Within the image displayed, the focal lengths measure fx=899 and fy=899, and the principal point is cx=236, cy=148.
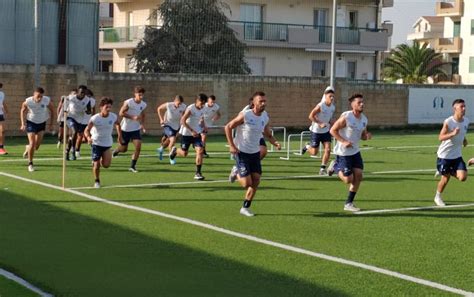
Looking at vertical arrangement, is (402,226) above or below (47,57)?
below

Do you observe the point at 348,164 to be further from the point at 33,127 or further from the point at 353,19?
the point at 353,19

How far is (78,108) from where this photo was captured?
23391 mm

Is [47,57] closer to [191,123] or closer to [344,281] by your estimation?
[191,123]

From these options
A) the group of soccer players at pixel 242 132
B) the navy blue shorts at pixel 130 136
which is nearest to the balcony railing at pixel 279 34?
the group of soccer players at pixel 242 132

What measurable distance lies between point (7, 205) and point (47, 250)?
4.16 m

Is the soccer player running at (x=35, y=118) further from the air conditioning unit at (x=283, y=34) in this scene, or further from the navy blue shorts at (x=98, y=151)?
the air conditioning unit at (x=283, y=34)

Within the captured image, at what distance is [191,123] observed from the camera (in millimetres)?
20688

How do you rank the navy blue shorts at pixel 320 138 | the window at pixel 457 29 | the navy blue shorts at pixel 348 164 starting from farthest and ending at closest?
1. the window at pixel 457 29
2. the navy blue shorts at pixel 320 138
3. the navy blue shorts at pixel 348 164

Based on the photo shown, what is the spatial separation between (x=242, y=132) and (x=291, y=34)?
3740 centimetres

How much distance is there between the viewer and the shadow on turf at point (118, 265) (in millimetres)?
9344

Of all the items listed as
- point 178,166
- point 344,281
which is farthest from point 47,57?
point 344,281

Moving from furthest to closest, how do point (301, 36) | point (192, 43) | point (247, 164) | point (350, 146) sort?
point (301, 36)
point (192, 43)
point (350, 146)
point (247, 164)

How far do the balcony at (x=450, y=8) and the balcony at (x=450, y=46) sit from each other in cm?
239

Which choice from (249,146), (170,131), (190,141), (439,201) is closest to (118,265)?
(249,146)
